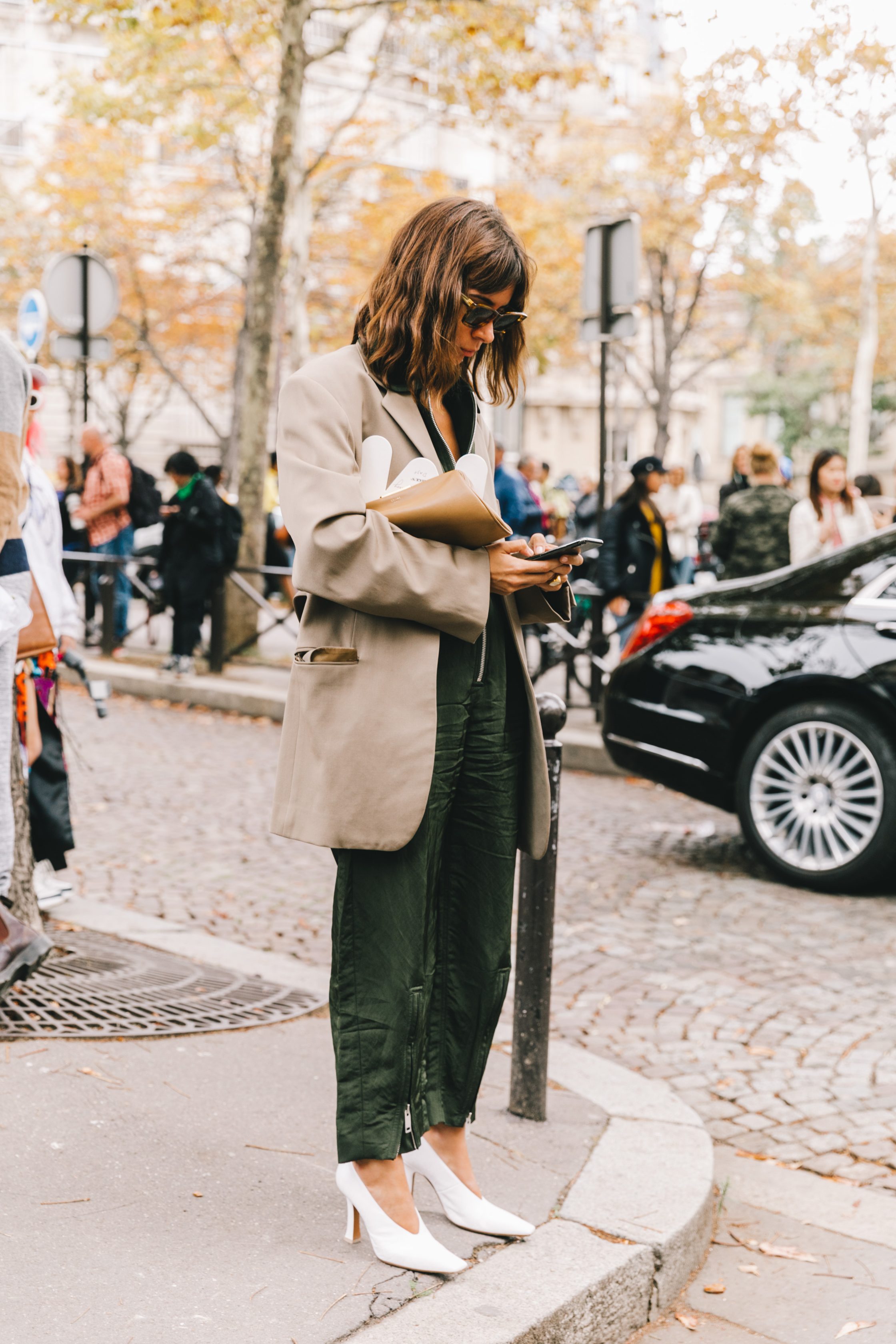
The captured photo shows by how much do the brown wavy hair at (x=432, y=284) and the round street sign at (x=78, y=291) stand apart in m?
10.4

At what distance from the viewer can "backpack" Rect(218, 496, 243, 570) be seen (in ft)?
38.2

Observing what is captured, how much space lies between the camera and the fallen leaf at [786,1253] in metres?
3.16

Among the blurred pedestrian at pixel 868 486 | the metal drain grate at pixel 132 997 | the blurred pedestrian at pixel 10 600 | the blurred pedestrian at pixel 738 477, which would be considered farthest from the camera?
the blurred pedestrian at pixel 738 477

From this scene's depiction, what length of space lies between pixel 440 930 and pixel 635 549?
7767 mm

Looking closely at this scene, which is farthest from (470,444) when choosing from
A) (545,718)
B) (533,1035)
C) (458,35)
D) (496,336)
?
(458,35)

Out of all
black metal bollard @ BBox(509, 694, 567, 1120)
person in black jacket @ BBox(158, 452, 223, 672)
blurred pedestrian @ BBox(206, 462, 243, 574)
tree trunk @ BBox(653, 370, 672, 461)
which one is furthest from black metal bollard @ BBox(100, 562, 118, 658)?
tree trunk @ BBox(653, 370, 672, 461)

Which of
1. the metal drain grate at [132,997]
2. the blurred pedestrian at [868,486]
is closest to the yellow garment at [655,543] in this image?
the blurred pedestrian at [868,486]

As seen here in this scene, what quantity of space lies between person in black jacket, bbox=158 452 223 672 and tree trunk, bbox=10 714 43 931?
24.7 ft

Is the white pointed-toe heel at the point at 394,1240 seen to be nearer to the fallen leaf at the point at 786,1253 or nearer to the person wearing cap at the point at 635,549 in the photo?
the fallen leaf at the point at 786,1253

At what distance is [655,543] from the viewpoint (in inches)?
409

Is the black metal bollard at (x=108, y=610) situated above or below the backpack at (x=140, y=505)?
below

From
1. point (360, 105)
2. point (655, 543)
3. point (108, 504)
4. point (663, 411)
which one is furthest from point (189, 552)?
point (663, 411)

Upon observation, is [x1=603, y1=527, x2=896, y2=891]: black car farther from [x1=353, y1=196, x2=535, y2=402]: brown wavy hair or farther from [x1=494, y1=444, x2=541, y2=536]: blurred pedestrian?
[x1=494, y1=444, x2=541, y2=536]: blurred pedestrian

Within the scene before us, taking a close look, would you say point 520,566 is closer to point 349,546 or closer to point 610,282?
point 349,546
